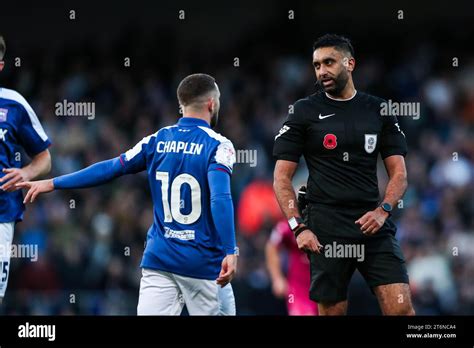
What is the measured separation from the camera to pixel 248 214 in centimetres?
1379

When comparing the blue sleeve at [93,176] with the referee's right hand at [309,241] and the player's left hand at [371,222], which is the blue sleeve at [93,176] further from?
the player's left hand at [371,222]

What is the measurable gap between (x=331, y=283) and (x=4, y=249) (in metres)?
2.11

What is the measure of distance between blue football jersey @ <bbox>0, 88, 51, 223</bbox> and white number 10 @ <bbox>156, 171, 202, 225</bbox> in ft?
→ 3.44

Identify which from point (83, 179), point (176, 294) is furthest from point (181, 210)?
point (83, 179)

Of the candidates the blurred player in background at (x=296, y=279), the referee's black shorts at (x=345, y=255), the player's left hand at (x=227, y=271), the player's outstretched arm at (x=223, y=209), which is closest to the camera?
the player's left hand at (x=227, y=271)

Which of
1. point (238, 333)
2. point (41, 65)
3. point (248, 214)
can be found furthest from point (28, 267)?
point (238, 333)

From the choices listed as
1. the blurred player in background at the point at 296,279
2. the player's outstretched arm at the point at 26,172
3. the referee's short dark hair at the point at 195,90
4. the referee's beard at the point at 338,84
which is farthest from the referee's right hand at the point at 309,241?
the blurred player in background at the point at 296,279

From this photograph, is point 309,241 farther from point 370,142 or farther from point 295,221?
point 370,142

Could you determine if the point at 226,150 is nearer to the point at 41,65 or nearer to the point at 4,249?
the point at 4,249

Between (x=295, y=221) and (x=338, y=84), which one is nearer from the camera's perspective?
(x=295, y=221)

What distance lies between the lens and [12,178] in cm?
700

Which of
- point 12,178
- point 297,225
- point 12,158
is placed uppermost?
point 12,158

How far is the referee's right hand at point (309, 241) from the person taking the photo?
268 inches

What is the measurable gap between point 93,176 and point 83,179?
0.21 ft
